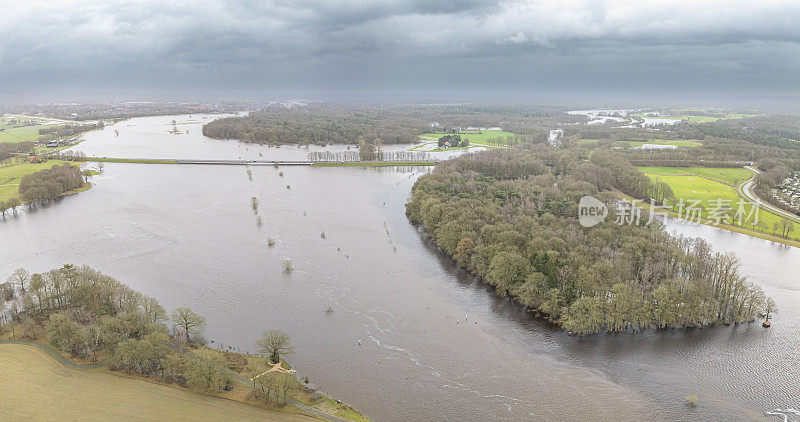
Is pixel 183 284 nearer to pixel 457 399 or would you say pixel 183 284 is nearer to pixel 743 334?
pixel 457 399

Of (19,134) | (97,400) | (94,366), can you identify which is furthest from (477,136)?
(19,134)

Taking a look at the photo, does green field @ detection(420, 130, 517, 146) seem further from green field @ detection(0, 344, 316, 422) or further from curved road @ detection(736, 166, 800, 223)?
green field @ detection(0, 344, 316, 422)

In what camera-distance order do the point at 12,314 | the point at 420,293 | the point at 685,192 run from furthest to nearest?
the point at 685,192 → the point at 420,293 → the point at 12,314

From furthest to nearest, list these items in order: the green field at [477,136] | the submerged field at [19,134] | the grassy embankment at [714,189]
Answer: the green field at [477,136] < the submerged field at [19,134] < the grassy embankment at [714,189]

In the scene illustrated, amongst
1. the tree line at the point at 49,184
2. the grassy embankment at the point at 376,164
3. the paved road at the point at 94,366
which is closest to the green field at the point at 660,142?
the grassy embankment at the point at 376,164

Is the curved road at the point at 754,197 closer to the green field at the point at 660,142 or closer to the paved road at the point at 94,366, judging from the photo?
the green field at the point at 660,142

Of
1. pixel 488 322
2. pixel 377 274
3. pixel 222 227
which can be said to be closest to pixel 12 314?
pixel 222 227

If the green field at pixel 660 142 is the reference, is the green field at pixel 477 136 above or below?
above
